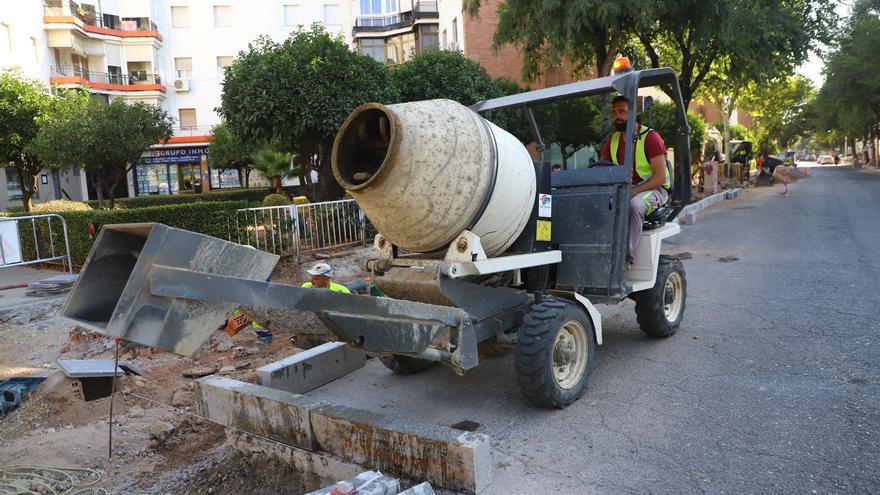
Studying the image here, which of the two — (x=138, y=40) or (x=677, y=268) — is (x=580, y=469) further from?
(x=138, y=40)

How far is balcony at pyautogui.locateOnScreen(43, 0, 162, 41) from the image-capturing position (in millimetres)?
34969

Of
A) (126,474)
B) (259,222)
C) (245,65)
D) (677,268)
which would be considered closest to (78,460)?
(126,474)

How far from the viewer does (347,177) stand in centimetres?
379

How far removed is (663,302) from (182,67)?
4329cm

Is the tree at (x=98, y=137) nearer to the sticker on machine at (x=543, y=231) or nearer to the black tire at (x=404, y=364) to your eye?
the black tire at (x=404, y=364)

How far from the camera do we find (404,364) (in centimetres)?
524

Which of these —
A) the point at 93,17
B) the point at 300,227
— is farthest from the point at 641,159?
the point at 93,17

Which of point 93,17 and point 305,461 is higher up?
point 93,17

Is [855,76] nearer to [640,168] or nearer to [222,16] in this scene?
[640,168]

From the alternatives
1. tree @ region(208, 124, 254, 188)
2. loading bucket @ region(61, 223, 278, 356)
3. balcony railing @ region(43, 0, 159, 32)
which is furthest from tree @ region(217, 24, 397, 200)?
balcony railing @ region(43, 0, 159, 32)

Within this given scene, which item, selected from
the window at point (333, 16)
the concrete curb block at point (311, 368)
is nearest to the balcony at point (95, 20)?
the window at point (333, 16)

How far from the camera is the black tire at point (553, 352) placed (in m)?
4.02

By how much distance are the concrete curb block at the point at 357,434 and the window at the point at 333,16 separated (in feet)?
143

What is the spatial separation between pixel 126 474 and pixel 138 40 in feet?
140
